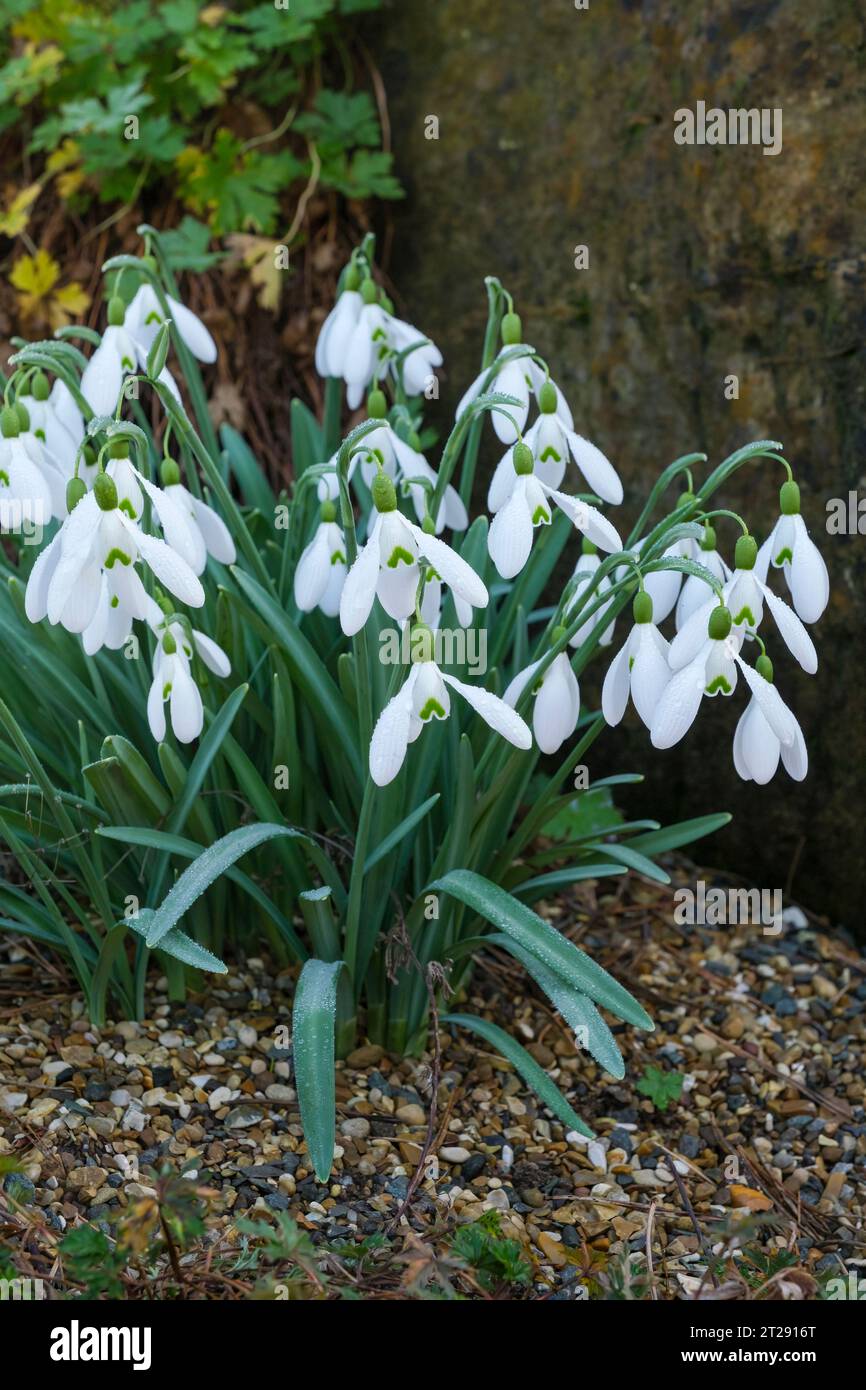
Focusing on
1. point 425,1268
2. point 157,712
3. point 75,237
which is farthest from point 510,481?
point 75,237

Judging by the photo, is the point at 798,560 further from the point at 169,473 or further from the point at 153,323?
the point at 153,323

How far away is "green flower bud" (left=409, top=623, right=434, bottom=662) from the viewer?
1.53m

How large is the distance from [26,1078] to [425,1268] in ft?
2.56

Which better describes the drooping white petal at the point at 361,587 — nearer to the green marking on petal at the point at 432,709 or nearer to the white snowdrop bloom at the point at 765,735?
the green marking on petal at the point at 432,709

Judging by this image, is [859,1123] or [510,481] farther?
[859,1123]

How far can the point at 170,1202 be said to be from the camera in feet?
4.64

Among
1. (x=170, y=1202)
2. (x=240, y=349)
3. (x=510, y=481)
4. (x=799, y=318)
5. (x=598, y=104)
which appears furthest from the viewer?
(x=240, y=349)

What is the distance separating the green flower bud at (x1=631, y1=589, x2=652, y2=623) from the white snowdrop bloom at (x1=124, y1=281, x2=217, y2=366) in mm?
802

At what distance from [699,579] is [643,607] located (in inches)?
4.5

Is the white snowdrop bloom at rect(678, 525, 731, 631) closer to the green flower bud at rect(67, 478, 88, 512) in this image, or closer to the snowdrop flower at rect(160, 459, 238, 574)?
the snowdrop flower at rect(160, 459, 238, 574)

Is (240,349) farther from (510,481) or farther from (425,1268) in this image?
(425,1268)

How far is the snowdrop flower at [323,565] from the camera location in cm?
191

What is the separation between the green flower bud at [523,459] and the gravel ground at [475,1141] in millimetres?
885

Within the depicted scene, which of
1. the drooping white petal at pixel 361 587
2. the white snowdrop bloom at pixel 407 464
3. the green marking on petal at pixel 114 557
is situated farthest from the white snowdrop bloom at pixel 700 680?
the green marking on petal at pixel 114 557
